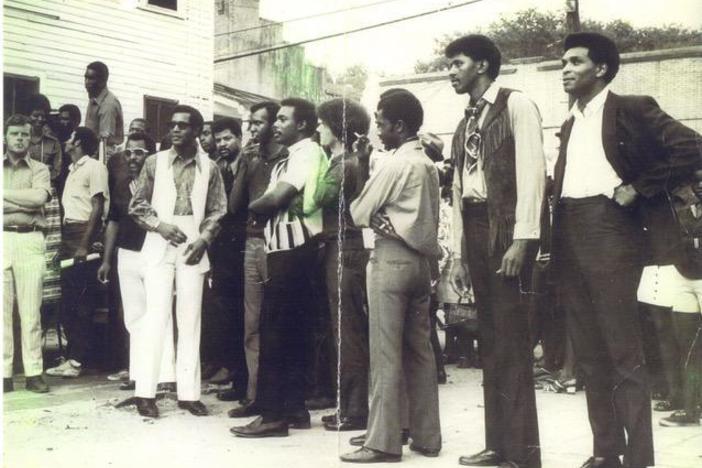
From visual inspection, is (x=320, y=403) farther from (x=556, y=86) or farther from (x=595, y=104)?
(x=595, y=104)

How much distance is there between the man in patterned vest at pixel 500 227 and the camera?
150 inches

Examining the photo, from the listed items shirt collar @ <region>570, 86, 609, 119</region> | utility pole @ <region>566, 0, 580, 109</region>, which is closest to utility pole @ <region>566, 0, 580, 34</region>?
utility pole @ <region>566, 0, 580, 109</region>

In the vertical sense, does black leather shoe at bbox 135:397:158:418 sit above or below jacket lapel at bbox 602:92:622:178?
below

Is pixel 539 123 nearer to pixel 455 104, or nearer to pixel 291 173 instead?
pixel 455 104

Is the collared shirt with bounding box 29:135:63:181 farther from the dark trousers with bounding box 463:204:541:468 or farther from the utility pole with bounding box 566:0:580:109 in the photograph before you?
the utility pole with bounding box 566:0:580:109

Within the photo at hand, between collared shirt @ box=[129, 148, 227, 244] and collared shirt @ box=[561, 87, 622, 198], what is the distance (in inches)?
91.6

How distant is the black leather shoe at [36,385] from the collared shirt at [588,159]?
3461mm

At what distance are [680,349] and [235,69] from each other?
3025 millimetres

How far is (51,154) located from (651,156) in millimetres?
4310

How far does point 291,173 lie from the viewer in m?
4.73

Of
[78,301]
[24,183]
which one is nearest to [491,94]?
[24,183]

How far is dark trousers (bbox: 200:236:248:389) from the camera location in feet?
18.9

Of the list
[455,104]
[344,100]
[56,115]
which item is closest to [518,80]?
[455,104]

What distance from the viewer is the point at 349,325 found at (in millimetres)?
4961
